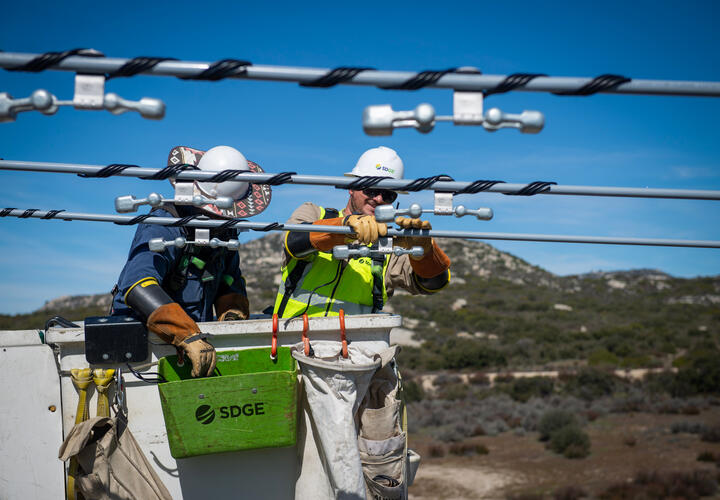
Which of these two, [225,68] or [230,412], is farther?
[230,412]

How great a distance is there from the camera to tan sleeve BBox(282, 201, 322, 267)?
4398 mm

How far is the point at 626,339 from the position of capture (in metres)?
30.6

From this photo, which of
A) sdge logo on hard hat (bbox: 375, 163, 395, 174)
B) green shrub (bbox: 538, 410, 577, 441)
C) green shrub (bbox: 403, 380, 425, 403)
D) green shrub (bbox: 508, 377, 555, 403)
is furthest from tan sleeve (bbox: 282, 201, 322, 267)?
green shrub (bbox: 508, 377, 555, 403)

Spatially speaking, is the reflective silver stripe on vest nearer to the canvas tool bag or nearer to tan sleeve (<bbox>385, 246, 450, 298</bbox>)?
tan sleeve (<bbox>385, 246, 450, 298</bbox>)

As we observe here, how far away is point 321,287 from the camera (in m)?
4.40

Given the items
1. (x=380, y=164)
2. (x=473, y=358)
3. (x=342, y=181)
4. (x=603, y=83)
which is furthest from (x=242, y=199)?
(x=473, y=358)

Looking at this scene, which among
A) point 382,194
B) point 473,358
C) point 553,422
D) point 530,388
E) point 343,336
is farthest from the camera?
point 473,358

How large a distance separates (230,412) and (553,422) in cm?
1523

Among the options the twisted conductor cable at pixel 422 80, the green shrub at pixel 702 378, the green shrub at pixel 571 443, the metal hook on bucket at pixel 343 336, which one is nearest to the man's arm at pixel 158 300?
the metal hook on bucket at pixel 343 336

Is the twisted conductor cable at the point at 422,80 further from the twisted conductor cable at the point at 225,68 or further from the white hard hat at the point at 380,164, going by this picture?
the white hard hat at the point at 380,164

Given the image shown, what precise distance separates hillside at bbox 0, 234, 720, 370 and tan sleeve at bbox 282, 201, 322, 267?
23.1m

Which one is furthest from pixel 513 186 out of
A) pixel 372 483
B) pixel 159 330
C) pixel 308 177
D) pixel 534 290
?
pixel 534 290

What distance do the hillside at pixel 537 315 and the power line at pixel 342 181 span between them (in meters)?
24.7

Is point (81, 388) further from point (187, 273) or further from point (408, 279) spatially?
point (408, 279)
